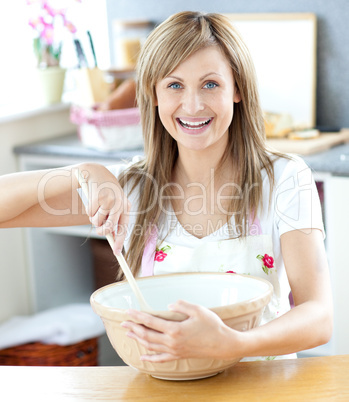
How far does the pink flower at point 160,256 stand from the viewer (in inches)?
56.0

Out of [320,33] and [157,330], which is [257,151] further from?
[320,33]

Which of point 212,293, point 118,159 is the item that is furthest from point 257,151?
point 118,159

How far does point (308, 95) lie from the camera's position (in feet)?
8.04

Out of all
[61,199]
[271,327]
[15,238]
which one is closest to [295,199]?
[271,327]

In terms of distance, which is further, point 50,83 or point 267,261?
point 50,83

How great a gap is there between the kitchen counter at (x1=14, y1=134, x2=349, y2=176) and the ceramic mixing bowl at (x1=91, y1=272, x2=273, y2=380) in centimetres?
91

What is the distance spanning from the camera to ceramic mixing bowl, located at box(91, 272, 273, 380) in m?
0.97

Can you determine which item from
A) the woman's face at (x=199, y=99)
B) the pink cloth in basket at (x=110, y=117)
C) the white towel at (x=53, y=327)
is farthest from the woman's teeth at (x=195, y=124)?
the white towel at (x=53, y=327)

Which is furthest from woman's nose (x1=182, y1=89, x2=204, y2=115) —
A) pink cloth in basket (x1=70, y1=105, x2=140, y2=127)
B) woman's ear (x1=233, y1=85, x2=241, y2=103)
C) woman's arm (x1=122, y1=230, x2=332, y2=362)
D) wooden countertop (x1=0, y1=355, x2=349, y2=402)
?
pink cloth in basket (x1=70, y1=105, x2=140, y2=127)

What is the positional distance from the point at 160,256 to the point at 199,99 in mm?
338

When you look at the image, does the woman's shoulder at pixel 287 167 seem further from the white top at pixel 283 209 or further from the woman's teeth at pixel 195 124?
the woman's teeth at pixel 195 124

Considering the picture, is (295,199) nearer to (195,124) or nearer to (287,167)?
(287,167)

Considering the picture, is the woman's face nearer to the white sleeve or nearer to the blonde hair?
the blonde hair

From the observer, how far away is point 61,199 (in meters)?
1.47
